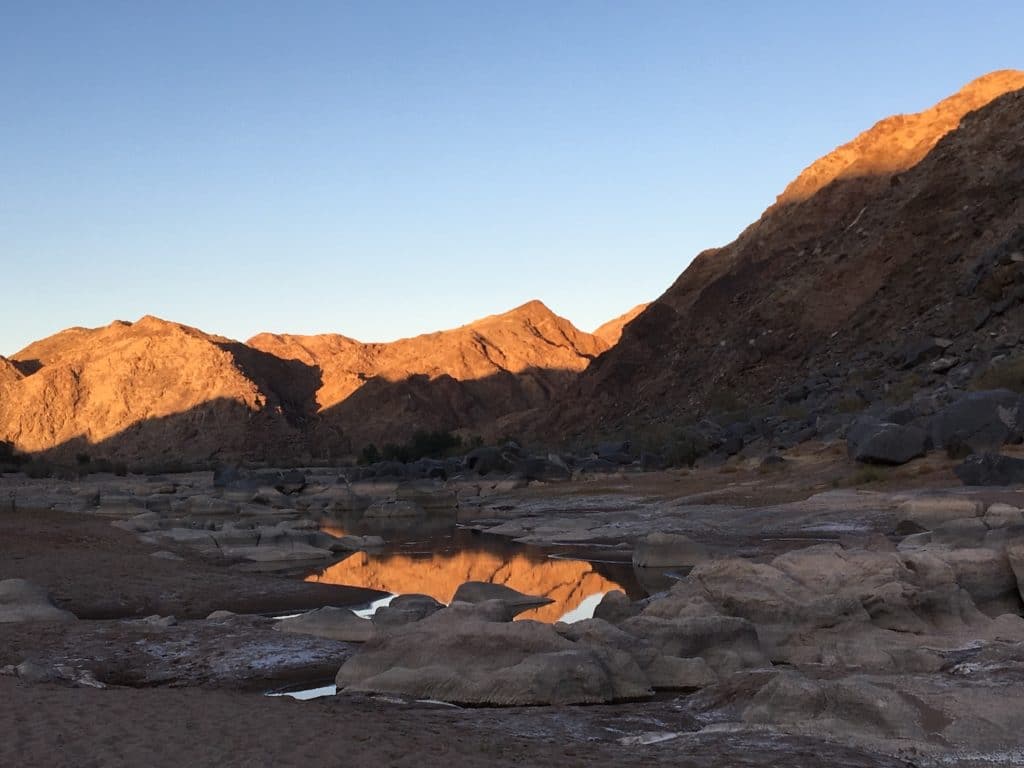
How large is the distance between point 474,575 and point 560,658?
9481 millimetres

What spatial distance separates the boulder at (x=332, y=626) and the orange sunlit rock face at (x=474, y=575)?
7.65 feet

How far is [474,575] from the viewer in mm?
17156

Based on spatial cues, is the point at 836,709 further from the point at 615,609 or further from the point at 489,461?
the point at 489,461

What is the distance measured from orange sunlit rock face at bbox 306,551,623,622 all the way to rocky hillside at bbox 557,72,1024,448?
15538 mm

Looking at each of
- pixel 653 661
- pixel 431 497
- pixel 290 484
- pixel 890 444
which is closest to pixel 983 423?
pixel 890 444

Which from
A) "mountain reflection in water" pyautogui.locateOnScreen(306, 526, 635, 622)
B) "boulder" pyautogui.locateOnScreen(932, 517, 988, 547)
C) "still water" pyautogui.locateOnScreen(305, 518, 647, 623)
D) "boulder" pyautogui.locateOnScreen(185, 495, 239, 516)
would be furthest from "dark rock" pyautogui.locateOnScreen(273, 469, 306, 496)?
"boulder" pyautogui.locateOnScreen(932, 517, 988, 547)

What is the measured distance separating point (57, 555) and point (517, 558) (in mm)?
7855

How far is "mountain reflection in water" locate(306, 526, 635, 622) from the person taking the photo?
1428cm

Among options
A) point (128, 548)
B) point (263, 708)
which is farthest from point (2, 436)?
point (263, 708)

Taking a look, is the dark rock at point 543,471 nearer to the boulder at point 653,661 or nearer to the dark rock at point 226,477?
the dark rock at point 226,477

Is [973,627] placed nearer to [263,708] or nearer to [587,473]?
[263,708]

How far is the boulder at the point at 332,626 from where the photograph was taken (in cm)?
1062

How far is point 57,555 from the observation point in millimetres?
16484

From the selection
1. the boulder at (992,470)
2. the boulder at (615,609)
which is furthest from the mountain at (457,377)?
the boulder at (615,609)
